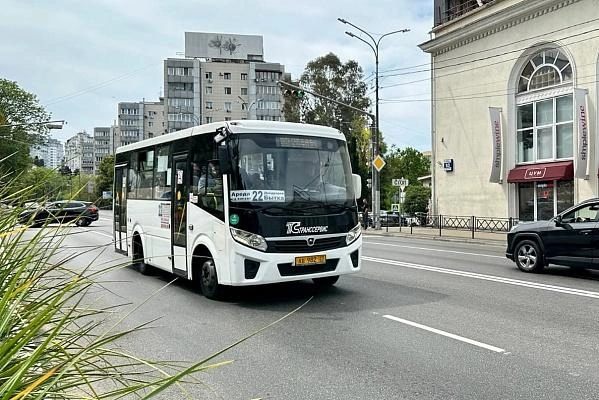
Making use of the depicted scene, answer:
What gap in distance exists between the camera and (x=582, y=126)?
22.5 meters

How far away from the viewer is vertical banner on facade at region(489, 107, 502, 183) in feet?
87.1

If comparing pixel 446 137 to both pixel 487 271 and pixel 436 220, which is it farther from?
pixel 487 271

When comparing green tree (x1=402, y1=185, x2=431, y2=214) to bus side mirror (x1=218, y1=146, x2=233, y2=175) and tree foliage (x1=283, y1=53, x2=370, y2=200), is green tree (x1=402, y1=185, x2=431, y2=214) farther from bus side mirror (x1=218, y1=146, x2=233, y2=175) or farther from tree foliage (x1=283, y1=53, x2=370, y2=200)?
bus side mirror (x1=218, y1=146, x2=233, y2=175)

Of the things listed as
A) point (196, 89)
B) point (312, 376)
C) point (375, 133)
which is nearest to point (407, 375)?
point (312, 376)

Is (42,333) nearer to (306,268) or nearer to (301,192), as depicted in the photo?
(306,268)

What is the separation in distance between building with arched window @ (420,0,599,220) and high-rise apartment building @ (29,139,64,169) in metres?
23.5

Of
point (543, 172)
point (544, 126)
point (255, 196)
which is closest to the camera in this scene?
point (255, 196)

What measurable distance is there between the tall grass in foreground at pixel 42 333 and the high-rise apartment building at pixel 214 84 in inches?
3547

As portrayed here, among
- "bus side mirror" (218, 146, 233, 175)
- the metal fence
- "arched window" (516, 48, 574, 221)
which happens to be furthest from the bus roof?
"arched window" (516, 48, 574, 221)

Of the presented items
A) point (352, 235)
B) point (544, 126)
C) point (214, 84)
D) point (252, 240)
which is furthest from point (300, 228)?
point (214, 84)

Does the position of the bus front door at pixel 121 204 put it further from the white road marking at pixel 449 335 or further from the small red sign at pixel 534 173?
the small red sign at pixel 534 173

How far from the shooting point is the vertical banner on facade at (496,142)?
26562 millimetres

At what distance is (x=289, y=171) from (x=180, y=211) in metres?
2.39

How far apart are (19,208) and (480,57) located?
2868cm
